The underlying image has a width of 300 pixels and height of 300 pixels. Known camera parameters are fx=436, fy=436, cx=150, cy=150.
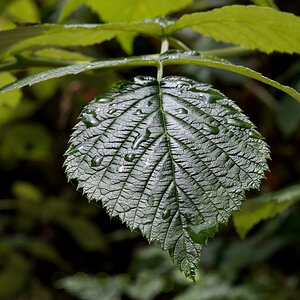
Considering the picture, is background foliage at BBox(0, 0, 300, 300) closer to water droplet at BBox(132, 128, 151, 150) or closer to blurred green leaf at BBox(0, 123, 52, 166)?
blurred green leaf at BBox(0, 123, 52, 166)

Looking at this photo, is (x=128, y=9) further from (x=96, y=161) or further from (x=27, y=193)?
(x=27, y=193)

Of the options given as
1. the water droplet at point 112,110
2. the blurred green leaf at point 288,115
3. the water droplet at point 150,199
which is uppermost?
the blurred green leaf at point 288,115

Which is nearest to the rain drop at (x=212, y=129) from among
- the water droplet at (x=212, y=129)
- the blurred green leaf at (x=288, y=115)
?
the water droplet at (x=212, y=129)

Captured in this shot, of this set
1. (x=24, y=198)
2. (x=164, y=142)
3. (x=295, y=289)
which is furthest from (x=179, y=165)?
(x=24, y=198)

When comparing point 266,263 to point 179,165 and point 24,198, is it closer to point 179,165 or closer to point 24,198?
point 24,198

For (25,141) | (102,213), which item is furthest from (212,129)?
(102,213)

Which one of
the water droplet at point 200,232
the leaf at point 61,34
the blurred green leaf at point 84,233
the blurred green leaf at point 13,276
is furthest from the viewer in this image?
the blurred green leaf at point 84,233

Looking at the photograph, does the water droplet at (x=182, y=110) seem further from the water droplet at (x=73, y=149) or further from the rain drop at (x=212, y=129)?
the water droplet at (x=73, y=149)
